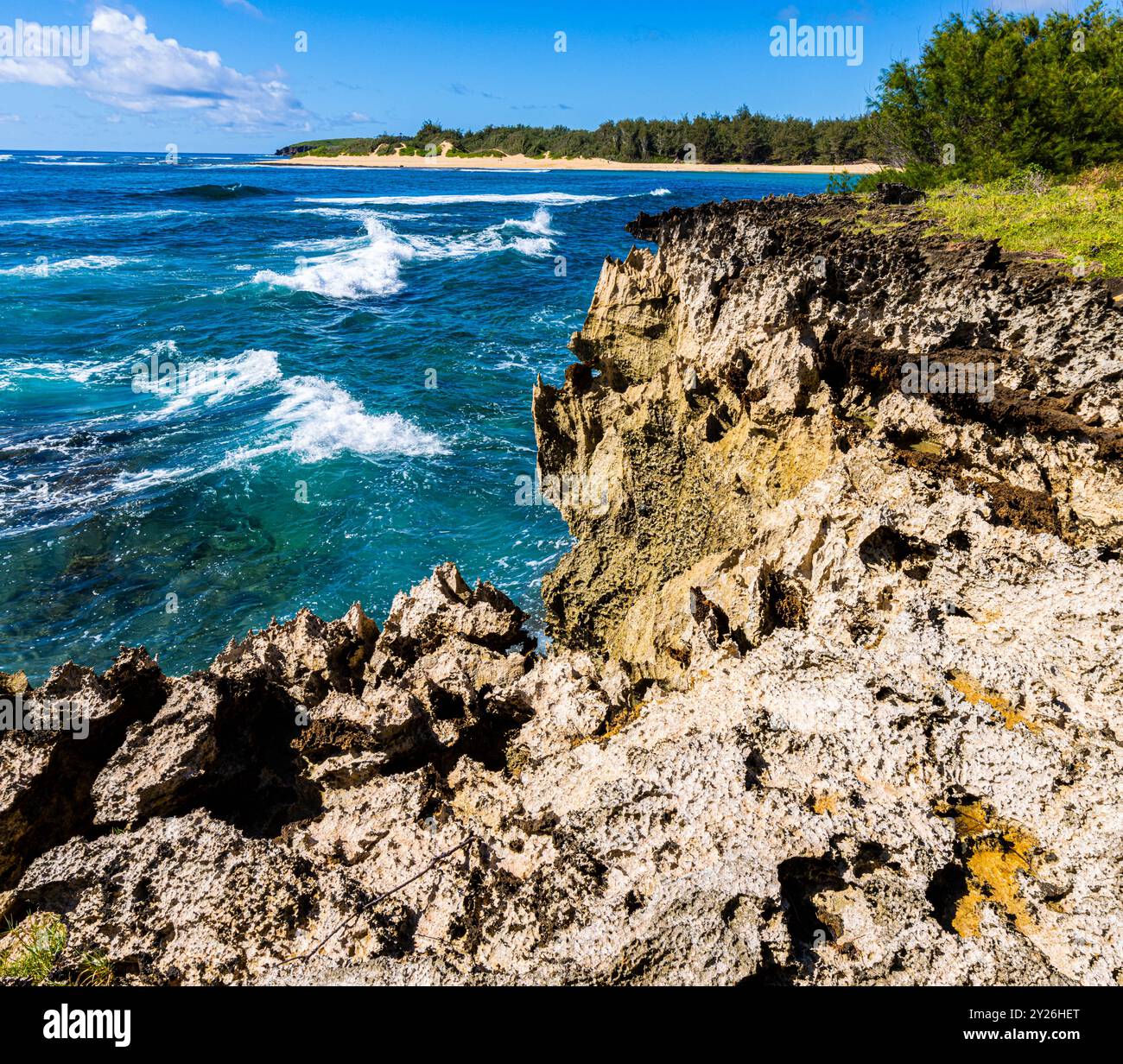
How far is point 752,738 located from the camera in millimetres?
3840

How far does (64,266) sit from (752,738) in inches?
1561

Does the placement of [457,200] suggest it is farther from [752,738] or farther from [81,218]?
[752,738]

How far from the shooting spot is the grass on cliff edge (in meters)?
7.74

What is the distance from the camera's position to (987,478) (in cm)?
560

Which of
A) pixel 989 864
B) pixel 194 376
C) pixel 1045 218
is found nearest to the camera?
pixel 989 864

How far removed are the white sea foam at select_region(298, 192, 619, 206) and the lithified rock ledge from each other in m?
59.8

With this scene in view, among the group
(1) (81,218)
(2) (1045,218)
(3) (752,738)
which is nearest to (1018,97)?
(2) (1045,218)

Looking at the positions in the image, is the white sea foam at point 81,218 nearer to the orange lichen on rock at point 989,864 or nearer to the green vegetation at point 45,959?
the green vegetation at point 45,959

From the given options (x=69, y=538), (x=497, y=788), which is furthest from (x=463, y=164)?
(x=497, y=788)

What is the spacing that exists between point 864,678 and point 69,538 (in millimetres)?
12976

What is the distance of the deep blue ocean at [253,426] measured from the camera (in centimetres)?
1068
